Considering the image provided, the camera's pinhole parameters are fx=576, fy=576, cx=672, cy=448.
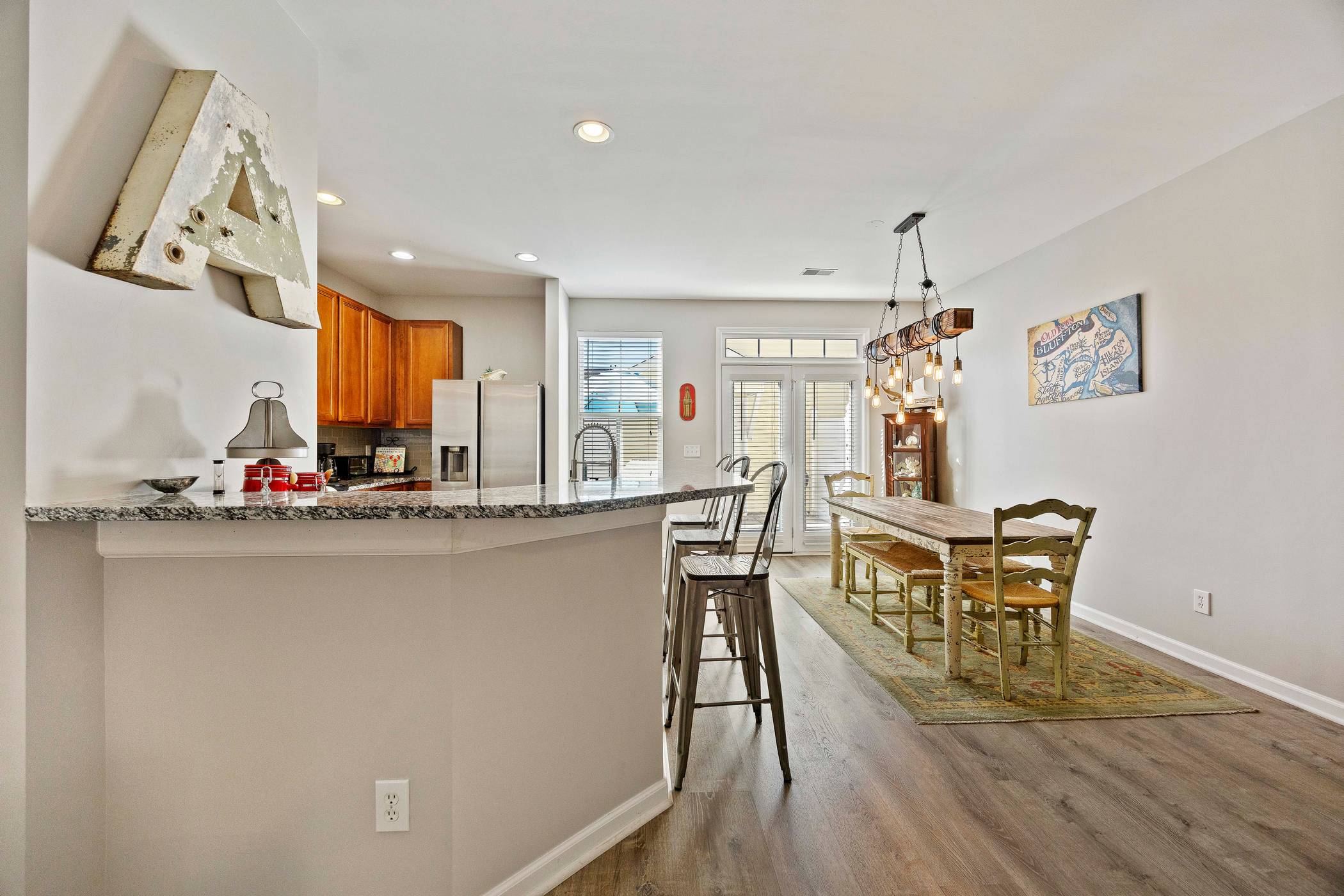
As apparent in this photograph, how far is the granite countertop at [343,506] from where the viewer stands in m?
1.15

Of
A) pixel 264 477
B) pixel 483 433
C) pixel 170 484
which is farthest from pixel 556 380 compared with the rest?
pixel 170 484

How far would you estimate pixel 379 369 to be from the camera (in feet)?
16.7

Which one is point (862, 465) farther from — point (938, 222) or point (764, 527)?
point (764, 527)

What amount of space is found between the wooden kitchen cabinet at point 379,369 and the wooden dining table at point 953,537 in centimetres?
415

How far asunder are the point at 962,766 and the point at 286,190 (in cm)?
307

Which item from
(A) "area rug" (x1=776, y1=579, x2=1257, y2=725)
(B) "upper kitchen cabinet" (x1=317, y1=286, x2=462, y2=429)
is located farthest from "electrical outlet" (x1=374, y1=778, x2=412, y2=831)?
(B) "upper kitchen cabinet" (x1=317, y1=286, x2=462, y2=429)

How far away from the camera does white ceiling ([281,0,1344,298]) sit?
6.57 ft

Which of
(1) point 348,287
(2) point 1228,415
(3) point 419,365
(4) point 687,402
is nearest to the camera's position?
(2) point 1228,415

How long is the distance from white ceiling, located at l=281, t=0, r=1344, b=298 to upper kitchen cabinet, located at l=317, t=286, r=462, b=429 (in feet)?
2.36

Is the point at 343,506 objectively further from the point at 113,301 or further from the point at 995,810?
the point at 995,810

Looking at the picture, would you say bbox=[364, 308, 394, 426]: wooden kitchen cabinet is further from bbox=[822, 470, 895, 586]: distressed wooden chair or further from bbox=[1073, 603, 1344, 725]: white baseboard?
bbox=[1073, 603, 1344, 725]: white baseboard

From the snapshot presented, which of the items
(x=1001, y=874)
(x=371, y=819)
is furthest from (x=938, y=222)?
(x=371, y=819)

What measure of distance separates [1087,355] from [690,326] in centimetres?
341

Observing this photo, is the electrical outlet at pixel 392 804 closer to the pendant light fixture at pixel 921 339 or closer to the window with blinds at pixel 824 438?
the pendant light fixture at pixel 921 339
